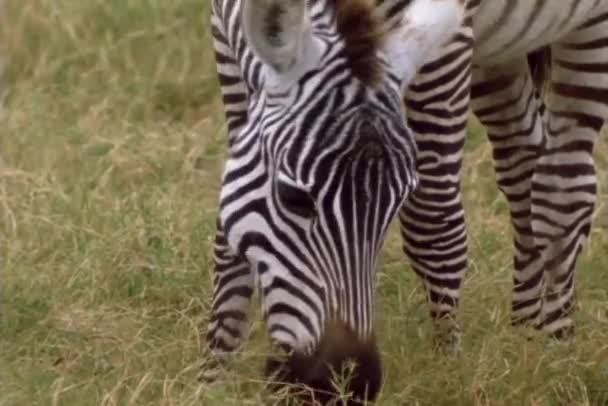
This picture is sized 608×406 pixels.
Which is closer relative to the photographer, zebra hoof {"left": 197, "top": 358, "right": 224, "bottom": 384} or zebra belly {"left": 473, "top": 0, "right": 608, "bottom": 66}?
zebra hoof {"left": 197, "top": 358, "right": 224, "bottom": 384}

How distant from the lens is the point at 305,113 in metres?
4.13

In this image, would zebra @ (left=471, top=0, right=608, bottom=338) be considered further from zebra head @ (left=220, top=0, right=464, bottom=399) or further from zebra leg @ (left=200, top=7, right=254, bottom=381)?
zebra head @ (left=220, top=0, right=464, bottom=399)

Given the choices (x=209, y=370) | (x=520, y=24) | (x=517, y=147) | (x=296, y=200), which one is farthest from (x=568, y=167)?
(x=296, y=200)

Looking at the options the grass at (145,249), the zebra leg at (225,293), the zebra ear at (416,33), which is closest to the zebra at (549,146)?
the grass at (145,249)

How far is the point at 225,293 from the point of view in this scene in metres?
5.06

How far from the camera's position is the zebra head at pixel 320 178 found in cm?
399

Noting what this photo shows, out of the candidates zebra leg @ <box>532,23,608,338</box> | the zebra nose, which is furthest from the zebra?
the zebra nose

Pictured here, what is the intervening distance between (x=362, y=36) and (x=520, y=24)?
1.24m

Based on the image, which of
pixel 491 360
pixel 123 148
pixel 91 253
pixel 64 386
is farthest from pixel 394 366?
pixel 123 148

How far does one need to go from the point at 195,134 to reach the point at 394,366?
2865mm

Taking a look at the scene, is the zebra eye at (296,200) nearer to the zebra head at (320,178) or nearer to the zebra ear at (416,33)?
the zebra head at (320,178)

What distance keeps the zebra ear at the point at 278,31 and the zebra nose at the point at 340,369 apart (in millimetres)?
672

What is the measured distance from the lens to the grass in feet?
16.2

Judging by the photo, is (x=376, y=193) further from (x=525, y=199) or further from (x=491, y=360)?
(x=525, y=199)
